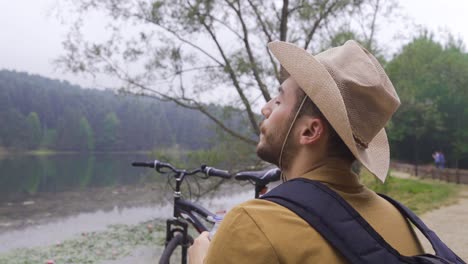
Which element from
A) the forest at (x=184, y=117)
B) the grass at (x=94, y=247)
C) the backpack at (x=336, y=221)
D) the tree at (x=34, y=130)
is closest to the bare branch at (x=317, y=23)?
the forest at (x=184, y=117)

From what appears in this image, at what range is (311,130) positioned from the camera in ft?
3.46

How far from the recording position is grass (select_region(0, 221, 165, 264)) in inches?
348

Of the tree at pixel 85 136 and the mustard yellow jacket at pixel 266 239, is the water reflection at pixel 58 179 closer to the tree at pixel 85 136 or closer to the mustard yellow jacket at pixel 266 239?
the tree at pixel 85 136

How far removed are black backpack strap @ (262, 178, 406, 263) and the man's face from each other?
0.18 metres

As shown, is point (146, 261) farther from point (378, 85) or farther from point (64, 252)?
point (378, 85)

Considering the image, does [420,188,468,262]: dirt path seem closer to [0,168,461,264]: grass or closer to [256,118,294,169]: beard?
[0,168,461,264]: grass

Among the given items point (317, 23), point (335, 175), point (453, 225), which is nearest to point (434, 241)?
point (335, 175)

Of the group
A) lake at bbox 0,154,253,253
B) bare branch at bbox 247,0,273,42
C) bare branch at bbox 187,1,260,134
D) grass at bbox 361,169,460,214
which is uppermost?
bare branch at bbox 247,0,273,42

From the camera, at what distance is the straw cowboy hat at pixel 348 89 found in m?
1.00

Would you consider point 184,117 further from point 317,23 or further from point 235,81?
point 317,23

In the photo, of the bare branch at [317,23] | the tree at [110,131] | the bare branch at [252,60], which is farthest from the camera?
the tree at [110,131]

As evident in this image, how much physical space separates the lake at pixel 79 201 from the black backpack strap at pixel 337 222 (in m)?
6.71

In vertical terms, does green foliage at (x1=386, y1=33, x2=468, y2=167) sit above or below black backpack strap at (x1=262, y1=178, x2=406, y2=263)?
above

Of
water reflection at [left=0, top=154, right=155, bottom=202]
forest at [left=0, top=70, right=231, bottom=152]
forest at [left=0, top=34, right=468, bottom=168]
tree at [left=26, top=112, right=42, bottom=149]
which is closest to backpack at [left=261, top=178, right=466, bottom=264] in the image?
forest at [left=0, top=34, right=468, bottom=168]
